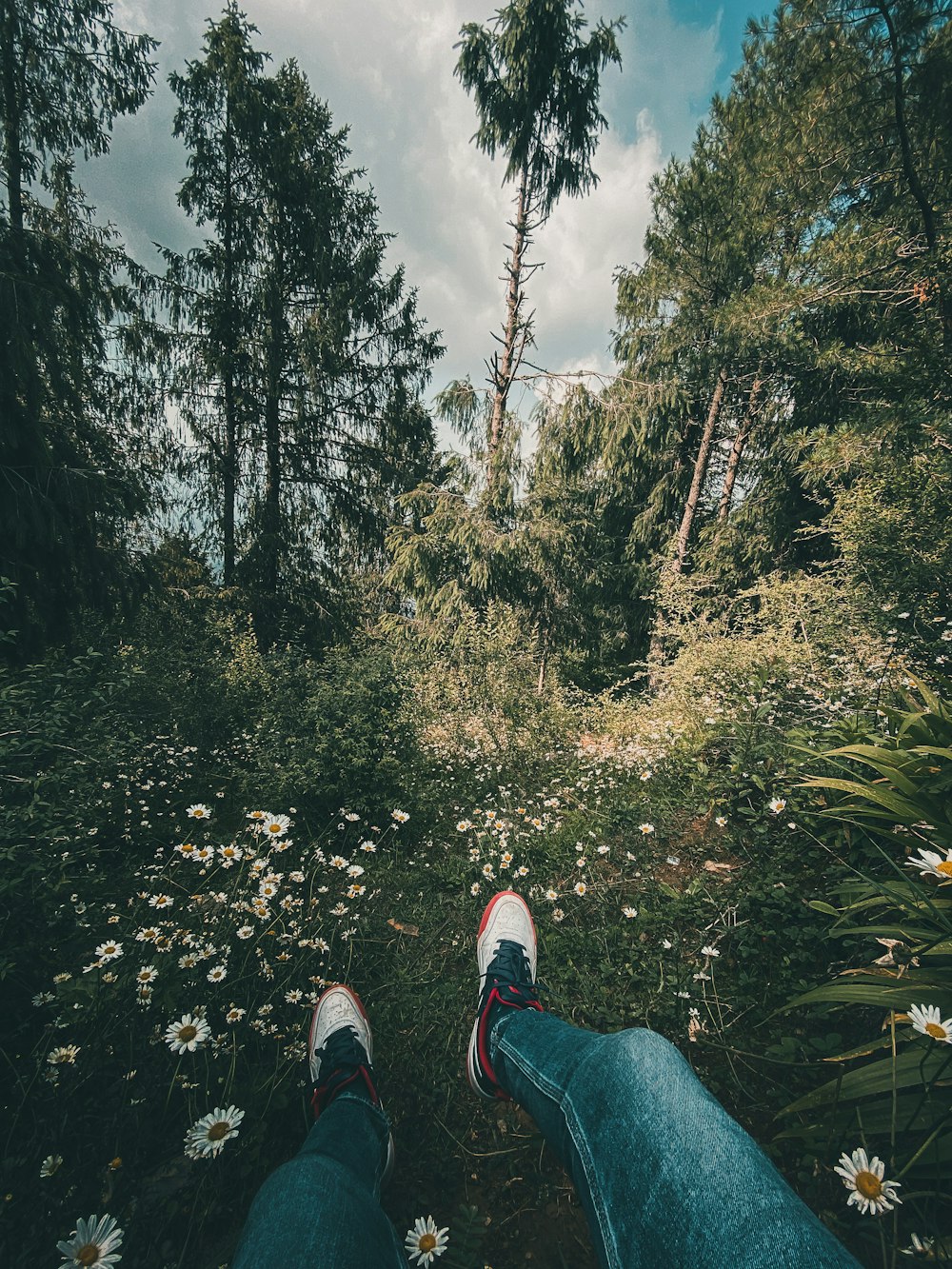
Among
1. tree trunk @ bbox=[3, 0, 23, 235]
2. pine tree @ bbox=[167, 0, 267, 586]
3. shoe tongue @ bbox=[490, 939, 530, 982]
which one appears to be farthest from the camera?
pine tree @ bbox=[167, 0, 267, 586]

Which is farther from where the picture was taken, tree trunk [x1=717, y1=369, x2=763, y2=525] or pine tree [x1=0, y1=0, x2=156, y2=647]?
tree trunk [x1=717, y1=369, x2=763, y2=525]

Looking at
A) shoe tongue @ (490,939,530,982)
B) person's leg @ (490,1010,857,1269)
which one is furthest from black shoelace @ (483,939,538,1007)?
person's leg @ (490,1010,857,1269)

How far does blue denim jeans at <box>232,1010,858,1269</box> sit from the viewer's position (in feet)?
2.59

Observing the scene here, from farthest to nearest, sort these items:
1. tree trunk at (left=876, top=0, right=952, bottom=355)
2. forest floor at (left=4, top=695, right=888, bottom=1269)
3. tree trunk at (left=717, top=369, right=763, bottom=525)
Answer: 1. tree trunk at (left=717, top=369, right=763, bottom=525)
2. tree trunk at (left=876, top=0, right=952, bottom=355)
3. forest floor at (left=4, top=695, right=888, bottom=1269)

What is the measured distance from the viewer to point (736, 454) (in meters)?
9.59

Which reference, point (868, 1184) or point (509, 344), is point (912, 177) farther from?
point (868, 1184)

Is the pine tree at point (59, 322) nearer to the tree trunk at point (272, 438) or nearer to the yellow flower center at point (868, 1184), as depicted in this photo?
the tree trunk at point (272, 438)

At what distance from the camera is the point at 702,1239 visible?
2.62 feet

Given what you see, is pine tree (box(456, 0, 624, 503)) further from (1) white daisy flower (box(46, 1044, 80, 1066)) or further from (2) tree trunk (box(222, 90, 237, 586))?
(1) white daisy flower (box(46, 1044, 80, 1066))

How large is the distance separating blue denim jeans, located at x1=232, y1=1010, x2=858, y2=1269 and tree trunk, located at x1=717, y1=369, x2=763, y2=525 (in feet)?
33.2

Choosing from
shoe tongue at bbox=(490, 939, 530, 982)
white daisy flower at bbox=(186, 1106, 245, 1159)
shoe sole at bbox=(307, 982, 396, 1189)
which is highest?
white daisy flower at bbox=(186, 1106, 245, 1159)

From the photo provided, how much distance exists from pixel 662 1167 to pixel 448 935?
1667mm

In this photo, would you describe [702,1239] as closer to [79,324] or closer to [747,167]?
[79,324]

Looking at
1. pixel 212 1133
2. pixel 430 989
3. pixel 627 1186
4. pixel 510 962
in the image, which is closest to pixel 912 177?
pixel 510 962
